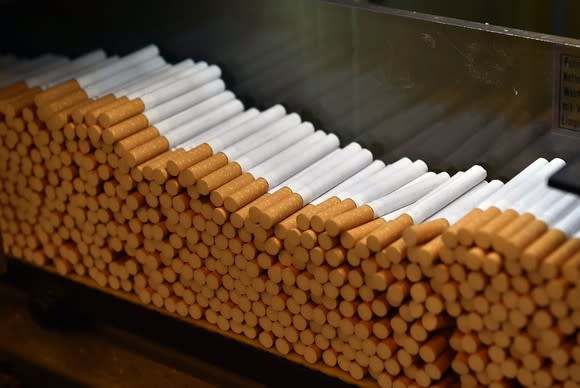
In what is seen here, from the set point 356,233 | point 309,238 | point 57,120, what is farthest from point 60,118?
point 356,233

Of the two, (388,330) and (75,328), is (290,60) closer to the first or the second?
(388,330)

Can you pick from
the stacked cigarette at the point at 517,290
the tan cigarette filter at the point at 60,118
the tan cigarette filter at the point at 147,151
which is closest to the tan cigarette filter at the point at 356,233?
the stacked cigarette at the point at 517,290

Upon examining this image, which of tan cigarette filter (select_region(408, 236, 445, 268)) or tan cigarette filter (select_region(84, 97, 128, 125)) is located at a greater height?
tan cigarette filter (select_region(84, 97, 128, 125))

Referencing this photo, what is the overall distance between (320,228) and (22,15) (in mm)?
1623

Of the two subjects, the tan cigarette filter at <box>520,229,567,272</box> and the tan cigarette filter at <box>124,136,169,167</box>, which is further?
the tan cigarette filter at <box>124,136,169,167</box>

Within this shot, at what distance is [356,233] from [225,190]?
384 mm

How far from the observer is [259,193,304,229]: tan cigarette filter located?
244 centimetres

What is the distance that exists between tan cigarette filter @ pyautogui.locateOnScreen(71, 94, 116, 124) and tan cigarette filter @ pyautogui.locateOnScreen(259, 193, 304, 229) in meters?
0.63

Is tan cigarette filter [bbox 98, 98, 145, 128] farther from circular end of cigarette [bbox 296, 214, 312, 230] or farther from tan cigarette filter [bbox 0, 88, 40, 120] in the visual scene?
circular end of cigarette [bbox 296, 214, 312, 230]

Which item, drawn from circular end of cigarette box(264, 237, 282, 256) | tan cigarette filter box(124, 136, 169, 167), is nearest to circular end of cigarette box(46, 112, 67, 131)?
tan cigarette filter box(124, 136, 169, 167)

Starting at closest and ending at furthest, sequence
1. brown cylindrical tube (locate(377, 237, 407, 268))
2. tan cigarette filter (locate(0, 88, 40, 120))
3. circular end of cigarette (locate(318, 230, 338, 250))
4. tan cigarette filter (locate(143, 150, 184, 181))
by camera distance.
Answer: brown cylindrical tube (locate(377, 237, 407, 268)) → circular end of cigarette (locate(318, 230, 338, 250)) → tan cigarette filter (locate(143, 150, 184, 181)) → tan cigarette filter (locate(0, 88, 40, 120))

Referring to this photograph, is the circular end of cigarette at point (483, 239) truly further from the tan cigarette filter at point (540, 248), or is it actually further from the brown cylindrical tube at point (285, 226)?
the brown cylindrical tube at point (285, 226)

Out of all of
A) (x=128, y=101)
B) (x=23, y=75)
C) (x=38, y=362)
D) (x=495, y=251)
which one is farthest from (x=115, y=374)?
(x=495, y=251)

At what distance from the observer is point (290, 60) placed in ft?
9.46
